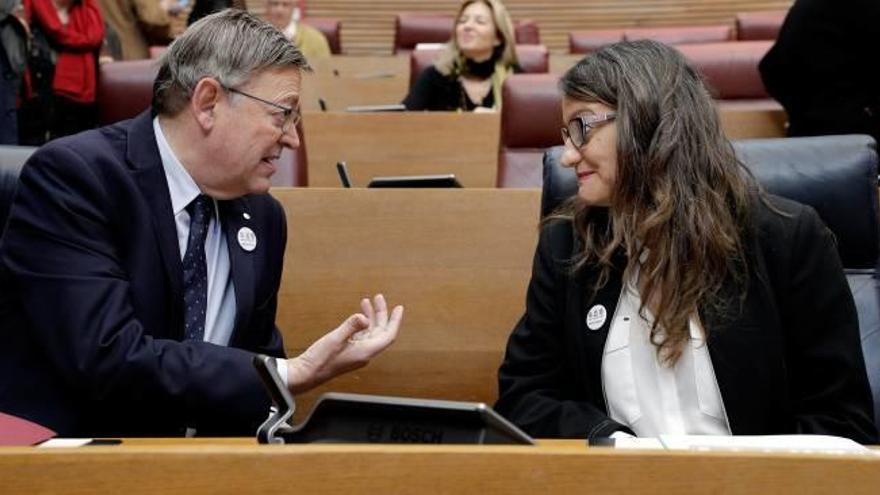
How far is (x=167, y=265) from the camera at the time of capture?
2.05 meters

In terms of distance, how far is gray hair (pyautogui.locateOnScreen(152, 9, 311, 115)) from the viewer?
2096 millimetres

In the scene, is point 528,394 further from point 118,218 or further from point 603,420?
point 118,218

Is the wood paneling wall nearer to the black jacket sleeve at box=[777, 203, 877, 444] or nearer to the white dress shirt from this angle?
the white dress shirt

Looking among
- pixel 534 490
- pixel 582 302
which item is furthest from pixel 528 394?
pixel 534 490

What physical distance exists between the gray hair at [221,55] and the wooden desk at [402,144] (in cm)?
231

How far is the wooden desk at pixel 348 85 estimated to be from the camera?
6082 mm

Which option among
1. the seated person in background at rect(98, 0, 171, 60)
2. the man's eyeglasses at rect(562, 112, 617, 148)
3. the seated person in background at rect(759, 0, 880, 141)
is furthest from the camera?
the seated person in background at rect(98, 0, 171, 60)

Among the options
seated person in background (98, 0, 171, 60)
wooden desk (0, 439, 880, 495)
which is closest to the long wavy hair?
wooden desk (0, 439, 880, 495)

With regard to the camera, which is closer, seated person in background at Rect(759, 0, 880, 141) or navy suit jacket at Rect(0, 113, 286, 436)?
navy suit jacket at Rect(0, 113, 286, 436)

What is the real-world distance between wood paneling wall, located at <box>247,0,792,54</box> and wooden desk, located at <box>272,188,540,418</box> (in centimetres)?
691

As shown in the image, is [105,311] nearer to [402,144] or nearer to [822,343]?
[822,343]

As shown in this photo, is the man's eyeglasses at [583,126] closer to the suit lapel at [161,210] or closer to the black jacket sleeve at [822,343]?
the black jacket sleeve at [822,343]

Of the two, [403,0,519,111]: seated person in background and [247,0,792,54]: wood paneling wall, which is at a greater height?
[403,0,519,111]: seated person in background

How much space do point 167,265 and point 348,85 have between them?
14.0 feet
